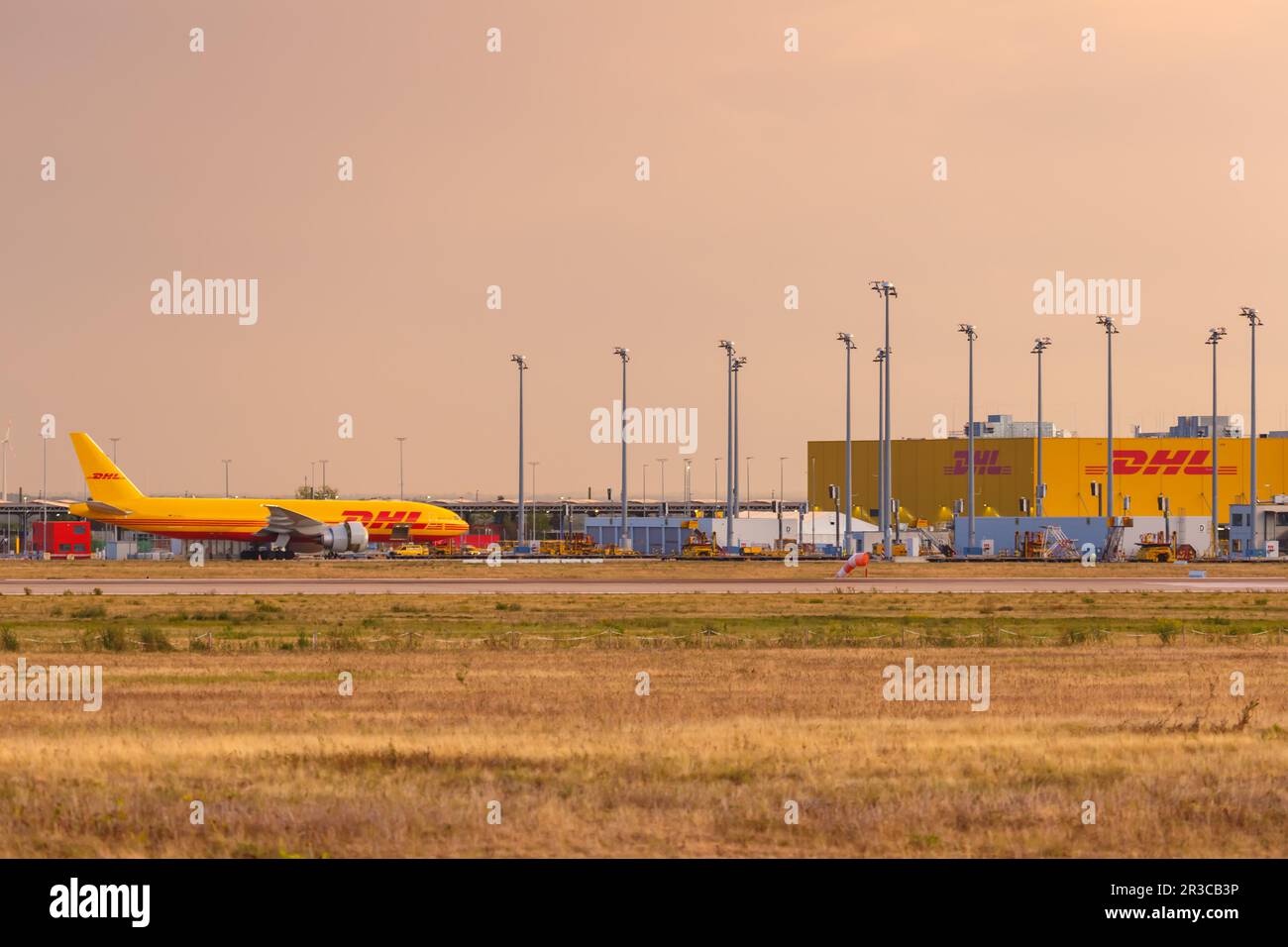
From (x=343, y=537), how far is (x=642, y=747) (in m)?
94.2

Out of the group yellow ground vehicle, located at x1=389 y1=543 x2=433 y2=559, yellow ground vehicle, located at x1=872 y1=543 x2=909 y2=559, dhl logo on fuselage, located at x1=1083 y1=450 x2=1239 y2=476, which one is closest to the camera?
yellow ground vehicle, located at x1=389 y1=543 x2=433 y2=559

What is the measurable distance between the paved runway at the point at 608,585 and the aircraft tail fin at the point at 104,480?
39.0 metres

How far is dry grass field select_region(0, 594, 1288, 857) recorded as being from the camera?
15680 millimetres

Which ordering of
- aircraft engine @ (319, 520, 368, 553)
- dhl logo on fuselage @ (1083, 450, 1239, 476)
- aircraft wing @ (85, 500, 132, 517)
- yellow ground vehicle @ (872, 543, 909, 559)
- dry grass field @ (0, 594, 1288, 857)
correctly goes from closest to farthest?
dry grass field @ (0, 594, 1288, 857), aircraft engine @ (319, 520, 368, 553), aircraft wing @ (85, 500, 132, 517), yellow ground vehicle @ (872, 543, 909, 559), dhl logo on fuselage @ (1083, 450, 1239, 476)

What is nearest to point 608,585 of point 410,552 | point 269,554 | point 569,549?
point 269,554

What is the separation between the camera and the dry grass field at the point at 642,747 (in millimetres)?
15680

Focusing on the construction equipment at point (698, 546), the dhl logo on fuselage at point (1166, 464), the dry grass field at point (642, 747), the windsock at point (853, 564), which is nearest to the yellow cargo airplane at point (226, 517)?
the construction equipment at point (698, 546)

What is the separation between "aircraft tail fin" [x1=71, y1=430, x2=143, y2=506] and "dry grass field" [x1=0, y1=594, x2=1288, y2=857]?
7762 centimetres

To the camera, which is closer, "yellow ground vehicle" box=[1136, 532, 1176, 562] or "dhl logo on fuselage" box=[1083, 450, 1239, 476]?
"yellow ground vehicle" box=[1136, 532, 1176, 562]

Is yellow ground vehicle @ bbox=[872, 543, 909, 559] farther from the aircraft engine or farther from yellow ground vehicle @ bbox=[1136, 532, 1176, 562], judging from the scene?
the aircraft engine

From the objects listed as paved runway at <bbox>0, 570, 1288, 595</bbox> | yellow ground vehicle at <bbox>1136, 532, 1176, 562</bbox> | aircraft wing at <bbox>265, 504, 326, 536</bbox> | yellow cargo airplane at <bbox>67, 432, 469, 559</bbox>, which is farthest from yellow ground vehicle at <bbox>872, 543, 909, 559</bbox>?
paved runway at <bbox>0, 570, 1288, 595</bbox>

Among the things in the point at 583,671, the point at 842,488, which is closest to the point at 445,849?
the point at 583,671

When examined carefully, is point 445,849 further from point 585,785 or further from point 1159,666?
point 1159,666

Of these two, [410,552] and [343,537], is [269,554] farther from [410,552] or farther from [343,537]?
[410,552]
